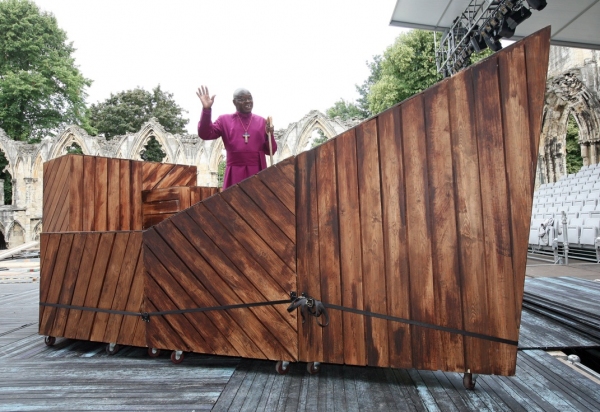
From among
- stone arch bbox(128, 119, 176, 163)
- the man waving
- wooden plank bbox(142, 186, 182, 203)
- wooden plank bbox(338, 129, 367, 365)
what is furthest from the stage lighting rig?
stone arch bbox(128, 119, 176, 163)

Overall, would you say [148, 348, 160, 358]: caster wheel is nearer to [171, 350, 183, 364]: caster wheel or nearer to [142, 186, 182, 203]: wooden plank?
[171, 350, 183, 364]: caster wheel

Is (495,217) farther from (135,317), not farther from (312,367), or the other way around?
(135,317)

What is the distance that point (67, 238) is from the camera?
3.10m

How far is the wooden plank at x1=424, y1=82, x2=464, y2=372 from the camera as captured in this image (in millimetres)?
2064

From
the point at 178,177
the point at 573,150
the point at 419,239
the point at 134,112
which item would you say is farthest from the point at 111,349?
the point at 134,112

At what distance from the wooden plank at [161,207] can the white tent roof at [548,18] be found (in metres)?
8.80

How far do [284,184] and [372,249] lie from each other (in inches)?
27.2

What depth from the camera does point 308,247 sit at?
2377 mm

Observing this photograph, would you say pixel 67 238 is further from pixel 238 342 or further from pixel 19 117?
pixel 19 117

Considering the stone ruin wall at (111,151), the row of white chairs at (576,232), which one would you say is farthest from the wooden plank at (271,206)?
the stone ruin wall at (111,151)

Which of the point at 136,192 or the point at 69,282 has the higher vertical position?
the point at 136,192

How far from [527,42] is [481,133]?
1.66 feet

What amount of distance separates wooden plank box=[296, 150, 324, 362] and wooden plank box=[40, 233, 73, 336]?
2.01 metres

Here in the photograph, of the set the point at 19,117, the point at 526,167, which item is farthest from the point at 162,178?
the point at 19,117
